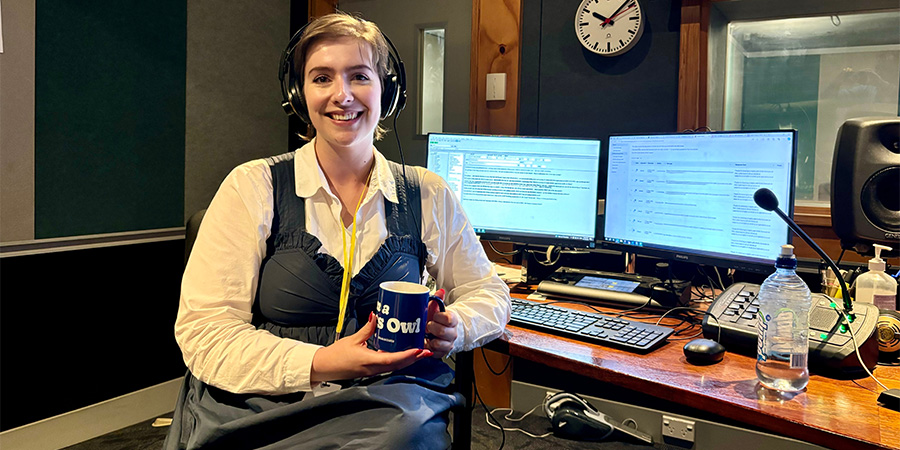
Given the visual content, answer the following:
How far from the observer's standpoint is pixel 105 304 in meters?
2.54

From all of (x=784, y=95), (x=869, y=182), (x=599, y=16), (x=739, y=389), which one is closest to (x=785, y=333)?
(x=739, y=389)

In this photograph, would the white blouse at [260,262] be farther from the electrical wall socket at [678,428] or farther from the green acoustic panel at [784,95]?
the green acoustic panel at [784,95]

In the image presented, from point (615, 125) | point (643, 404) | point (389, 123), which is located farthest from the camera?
point (389, 123)

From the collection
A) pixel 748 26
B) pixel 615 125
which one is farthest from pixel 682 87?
pixel 748 26

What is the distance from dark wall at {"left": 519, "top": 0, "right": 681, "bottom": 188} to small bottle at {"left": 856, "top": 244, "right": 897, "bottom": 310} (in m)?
1.24

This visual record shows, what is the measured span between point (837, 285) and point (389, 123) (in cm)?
246

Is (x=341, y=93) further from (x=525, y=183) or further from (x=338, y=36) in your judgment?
(x=525, y=183)

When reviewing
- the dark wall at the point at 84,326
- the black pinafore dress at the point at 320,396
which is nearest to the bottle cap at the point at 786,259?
the black pinafore dress at the point at 320,396

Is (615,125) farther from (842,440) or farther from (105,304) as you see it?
(105,304)

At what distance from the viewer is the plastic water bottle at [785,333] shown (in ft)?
3.66

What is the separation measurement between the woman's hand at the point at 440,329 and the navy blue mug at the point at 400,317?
5.6 inches

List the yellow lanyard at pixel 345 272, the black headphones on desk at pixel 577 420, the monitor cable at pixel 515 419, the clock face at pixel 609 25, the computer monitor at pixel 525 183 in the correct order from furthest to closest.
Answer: the clock face at pixel 609 25 < the monitor cable at pixel 515 419 < the black headphones on desk at pixel 577 420 < the computer monitor at pixel 525 183 < the yellow lanyard at pixel 345 272

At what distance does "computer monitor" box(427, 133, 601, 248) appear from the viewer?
6.30 feet

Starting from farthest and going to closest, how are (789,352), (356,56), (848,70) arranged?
(848,70) < (356,56) < (789,352)
